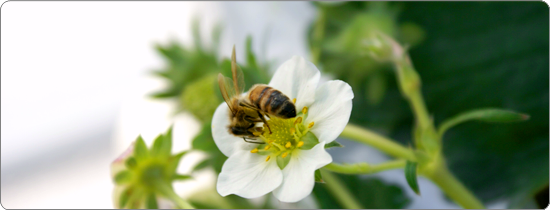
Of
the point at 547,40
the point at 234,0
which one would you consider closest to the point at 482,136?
the point at 547,40

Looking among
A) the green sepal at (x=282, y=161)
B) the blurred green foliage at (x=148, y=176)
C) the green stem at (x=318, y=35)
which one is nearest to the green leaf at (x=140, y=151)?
the blurred green foliage at (x=148, y=176)

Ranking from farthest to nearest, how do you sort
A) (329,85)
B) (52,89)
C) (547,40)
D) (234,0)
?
(52,89) → (234,0) → (547,40) → (329,85)

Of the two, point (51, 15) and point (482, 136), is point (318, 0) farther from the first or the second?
point (51, 15)

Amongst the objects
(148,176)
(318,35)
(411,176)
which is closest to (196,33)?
(318,35)

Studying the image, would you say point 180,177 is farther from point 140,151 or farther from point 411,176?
point 411,176

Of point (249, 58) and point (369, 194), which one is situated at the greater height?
point (249, 58)

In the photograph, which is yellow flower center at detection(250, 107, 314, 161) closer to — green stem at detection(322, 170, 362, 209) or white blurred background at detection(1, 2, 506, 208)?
green stem at detection(322, 170, 362, 209)
